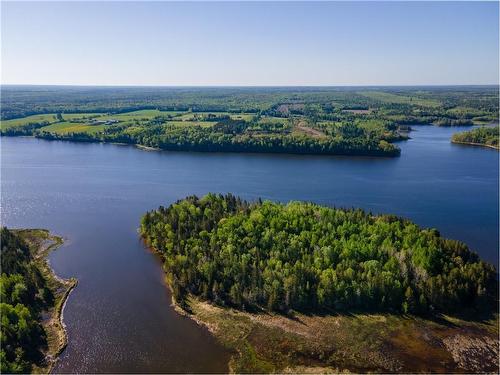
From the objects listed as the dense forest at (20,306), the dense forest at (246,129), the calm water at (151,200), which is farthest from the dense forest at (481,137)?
the dense forest at (20,306)

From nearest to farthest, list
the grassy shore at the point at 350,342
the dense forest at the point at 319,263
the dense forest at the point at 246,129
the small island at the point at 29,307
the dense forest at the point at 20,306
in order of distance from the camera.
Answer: the dense forest at the point at 20,306 → the grassy shore at the point at 350,342 → the small island at the point at 29,307 → the dense forest at the point at 319,263 → the dense forest at the point at 246,129

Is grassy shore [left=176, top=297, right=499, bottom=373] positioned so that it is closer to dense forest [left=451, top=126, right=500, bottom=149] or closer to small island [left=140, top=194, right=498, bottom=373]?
small island [left=140, top=194, right=498, bottom=373]

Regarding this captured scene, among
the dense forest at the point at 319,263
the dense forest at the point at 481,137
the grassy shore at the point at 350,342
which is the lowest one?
the grassy shore at the point at 350,342

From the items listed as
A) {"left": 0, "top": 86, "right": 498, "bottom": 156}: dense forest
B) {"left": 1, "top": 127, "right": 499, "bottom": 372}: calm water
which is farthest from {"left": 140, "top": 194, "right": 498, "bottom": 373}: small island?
{"left": 0, "top": 86, "right": 498, "bottom": 156}: dense forest

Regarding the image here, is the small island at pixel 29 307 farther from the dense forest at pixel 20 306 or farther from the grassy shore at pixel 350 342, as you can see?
the grassy shore at pixel 350 342

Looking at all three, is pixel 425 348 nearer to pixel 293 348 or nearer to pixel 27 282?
pixel 293 348

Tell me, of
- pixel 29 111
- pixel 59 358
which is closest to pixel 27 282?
pixel 59 358


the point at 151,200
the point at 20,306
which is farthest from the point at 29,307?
the point at 151,200
